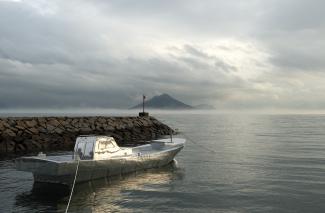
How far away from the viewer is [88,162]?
20.1m

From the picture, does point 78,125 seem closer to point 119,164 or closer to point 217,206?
point 119,164

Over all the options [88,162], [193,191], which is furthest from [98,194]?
[193,191]

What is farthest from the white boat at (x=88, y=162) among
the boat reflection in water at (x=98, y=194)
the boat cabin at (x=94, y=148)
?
the boat reflection in water at (x=98, y=194)

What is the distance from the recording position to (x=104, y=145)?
70.8ft

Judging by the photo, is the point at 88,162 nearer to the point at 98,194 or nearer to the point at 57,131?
the point at 98,194

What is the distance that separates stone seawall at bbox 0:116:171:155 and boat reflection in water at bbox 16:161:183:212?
16012mm

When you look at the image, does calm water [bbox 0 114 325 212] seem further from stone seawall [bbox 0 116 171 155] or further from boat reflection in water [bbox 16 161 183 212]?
stone seawall [bbox 0 116 171 155]

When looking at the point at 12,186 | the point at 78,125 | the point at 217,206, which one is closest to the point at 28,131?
the point at 78,125

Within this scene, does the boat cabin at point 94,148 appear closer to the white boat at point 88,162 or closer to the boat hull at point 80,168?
the white boat at point 88,162

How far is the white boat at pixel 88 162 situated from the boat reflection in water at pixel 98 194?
0.48 metres

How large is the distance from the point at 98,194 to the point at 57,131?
78.0 feet

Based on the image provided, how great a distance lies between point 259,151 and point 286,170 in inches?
465

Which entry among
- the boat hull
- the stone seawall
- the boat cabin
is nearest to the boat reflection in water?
the boat hull

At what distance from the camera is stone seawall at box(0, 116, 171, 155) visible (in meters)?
35.7
